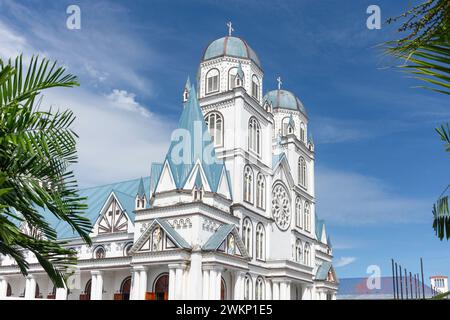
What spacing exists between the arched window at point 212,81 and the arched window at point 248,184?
7.44 meters

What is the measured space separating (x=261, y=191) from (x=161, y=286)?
12788 millimetres

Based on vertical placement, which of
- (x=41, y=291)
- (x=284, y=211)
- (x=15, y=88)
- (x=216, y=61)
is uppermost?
(x=216, y=61)

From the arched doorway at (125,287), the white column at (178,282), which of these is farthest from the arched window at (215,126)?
the arched doorway at (125,287)

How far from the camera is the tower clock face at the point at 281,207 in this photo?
151ft

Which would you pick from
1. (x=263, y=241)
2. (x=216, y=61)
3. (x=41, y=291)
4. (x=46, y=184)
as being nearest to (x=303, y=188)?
(x=263, y=241)

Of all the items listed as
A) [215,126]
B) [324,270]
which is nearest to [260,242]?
[215,126]

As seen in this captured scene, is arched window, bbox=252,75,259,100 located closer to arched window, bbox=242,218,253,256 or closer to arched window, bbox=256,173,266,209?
arched window, bbox=256,173,266,209

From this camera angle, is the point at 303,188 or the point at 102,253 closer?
the point at 102,253

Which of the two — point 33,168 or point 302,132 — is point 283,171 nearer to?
Result: point 302,132

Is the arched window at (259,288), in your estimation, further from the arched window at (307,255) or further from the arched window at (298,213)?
the arched window at (307,255)
